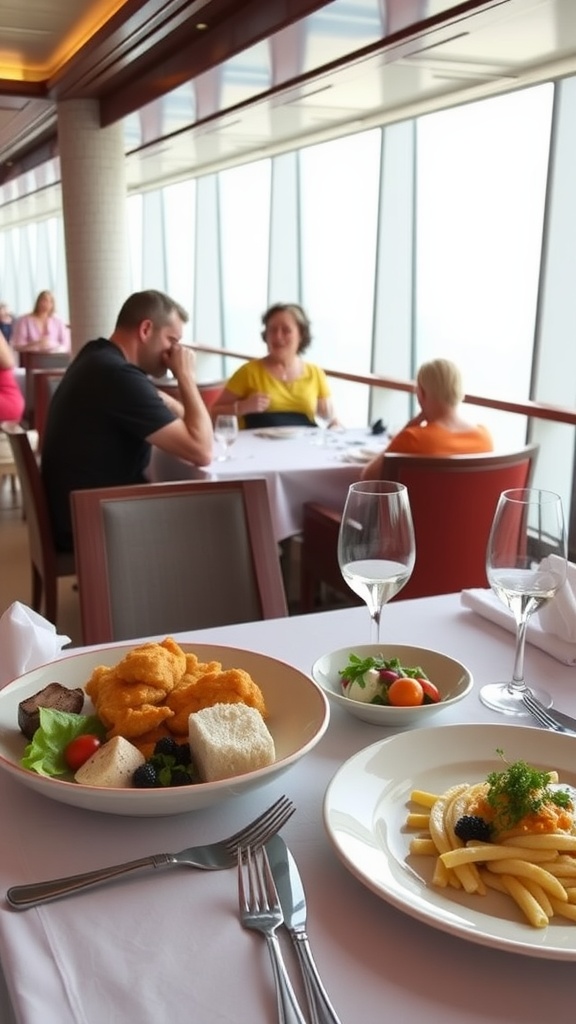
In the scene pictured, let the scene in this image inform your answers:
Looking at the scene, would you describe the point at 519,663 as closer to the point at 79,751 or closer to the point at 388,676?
the point at 388,676

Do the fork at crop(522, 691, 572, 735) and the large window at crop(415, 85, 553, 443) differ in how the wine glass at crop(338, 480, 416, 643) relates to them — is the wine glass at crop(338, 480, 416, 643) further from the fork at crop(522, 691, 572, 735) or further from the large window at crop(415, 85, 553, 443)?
the large window at crop(415, 85, 553, 443)

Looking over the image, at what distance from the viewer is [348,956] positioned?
74 centimetres

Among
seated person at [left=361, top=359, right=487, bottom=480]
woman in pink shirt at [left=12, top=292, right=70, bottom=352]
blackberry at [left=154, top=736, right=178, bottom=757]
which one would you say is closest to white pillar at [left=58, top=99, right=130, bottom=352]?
woman in pink shirt at [left=12, top=292, right=70, bottom=352]

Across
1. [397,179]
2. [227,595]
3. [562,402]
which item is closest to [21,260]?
[397,179]

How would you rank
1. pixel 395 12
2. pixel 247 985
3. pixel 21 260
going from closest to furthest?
pixel 247 985
pixel 395 12
pixel 21 260

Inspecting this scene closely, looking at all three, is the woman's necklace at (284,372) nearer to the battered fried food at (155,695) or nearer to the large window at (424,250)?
the large window at (424,250)

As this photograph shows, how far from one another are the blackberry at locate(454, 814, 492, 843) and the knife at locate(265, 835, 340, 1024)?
0.15 metres

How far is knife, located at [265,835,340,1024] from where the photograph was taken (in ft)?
2.20

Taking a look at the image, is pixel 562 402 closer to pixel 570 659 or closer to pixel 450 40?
pixel 450 40

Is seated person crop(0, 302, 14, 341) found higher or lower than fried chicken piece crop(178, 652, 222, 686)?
lower

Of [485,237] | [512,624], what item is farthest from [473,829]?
[485,237]

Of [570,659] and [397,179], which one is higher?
[397,179]

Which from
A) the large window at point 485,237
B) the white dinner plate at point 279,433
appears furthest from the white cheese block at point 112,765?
the large window at point 485,237

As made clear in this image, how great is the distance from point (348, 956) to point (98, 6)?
5.61m
